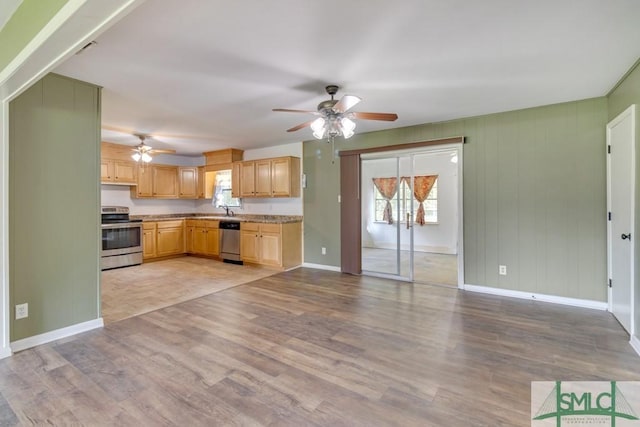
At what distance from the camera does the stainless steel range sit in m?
5.54

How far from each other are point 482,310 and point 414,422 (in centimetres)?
221

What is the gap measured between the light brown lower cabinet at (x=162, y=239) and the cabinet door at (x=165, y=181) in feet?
2.31

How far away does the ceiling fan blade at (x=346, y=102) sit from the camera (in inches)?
104

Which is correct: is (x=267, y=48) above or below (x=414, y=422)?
above

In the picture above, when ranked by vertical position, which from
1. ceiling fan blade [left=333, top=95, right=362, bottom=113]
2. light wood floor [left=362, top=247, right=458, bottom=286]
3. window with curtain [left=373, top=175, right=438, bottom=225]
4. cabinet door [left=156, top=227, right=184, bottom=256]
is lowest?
light wood floor [left=362, top=247, right=458, bottom=286]

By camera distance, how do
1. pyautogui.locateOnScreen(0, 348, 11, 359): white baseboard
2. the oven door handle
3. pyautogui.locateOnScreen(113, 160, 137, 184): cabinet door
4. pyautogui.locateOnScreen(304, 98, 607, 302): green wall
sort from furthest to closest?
pyautogui.locateOnScreen(113, 160, 137, 184): cabinet door, the oven door handle, pyautogui.locateOnScreen(304, 98, 607, 302): green wall, pyautogui.locateOnScreen(0, 348, 11, 359): white baseboard

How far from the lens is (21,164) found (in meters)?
2.53

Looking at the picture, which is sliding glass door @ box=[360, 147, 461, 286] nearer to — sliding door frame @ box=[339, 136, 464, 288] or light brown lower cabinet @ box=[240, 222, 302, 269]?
sliding door frame @ box=[339, 136, 464, 288]

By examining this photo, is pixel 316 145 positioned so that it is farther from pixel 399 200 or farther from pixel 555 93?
pixel 555 93

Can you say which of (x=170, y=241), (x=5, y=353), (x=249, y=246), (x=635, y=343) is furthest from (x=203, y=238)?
(x=635, y=343)

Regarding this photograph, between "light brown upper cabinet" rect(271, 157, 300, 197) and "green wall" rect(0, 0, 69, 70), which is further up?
"green wall" rect(0, 0, 69, 70)

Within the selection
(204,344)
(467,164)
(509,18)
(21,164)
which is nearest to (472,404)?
(204,344)

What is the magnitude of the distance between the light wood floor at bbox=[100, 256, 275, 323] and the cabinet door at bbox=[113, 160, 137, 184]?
1786 millimetres

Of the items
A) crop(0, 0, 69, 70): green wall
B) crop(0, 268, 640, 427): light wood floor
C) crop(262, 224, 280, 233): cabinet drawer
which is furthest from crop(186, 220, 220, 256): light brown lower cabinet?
crop(0, 0, 69, 70): green wall
